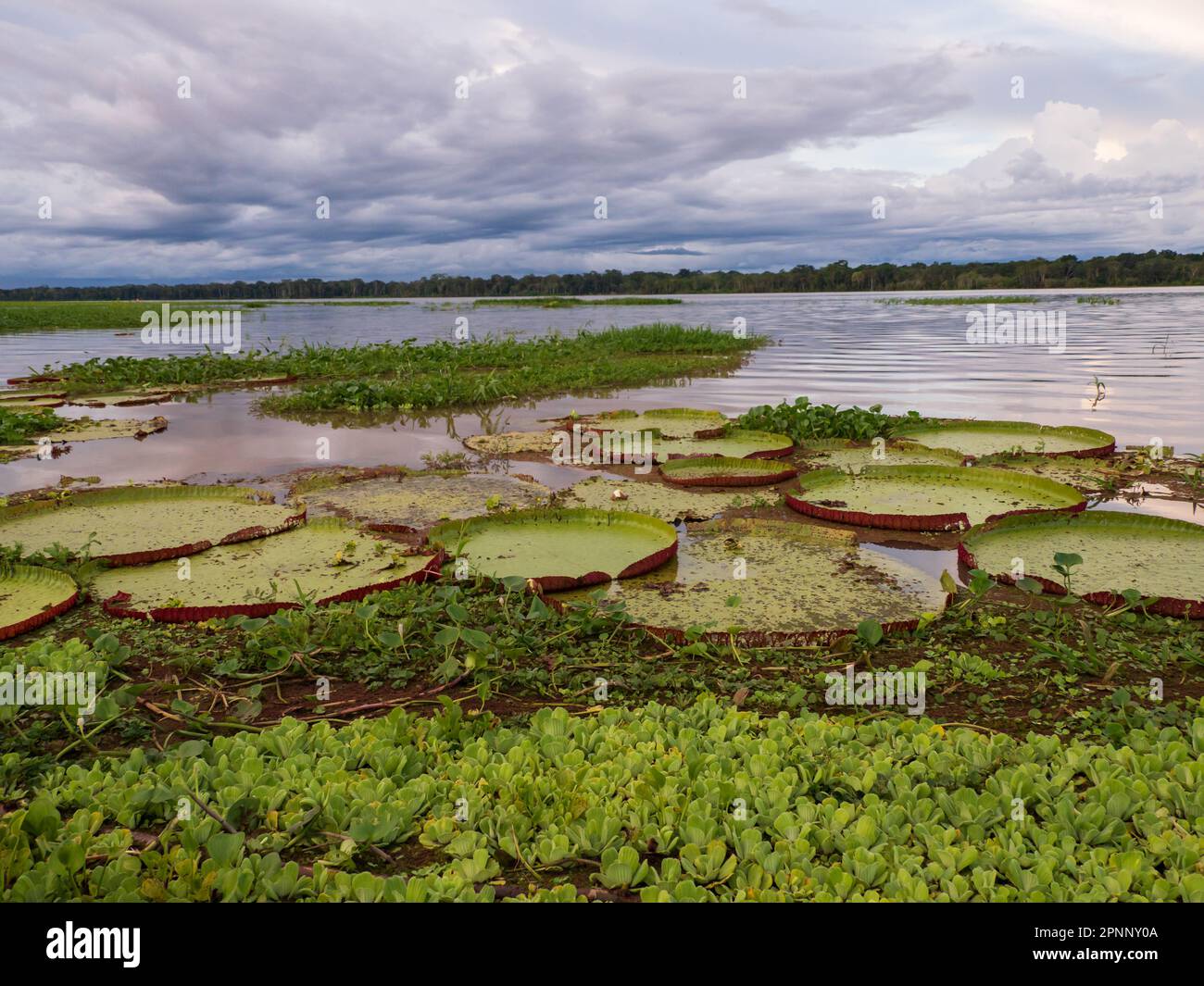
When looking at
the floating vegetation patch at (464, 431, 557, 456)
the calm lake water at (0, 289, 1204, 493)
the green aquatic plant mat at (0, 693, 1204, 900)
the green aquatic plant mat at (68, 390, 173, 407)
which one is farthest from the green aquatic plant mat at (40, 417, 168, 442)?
the green aquatic plant mat at (0, 693, 1204, 900)

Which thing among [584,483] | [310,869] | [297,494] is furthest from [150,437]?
[310,869]

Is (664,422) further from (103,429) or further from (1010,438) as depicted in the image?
(103,429)

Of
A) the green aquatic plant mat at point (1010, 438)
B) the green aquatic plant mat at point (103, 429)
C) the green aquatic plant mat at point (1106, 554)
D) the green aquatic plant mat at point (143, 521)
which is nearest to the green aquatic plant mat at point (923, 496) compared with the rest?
the green aquatic plant mat at point (1106, 554)

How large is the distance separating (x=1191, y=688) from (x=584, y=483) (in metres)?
5.26

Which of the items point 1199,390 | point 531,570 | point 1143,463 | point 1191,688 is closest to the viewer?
point 1191,688

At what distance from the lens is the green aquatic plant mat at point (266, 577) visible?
194 inches

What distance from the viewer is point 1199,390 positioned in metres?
14.1

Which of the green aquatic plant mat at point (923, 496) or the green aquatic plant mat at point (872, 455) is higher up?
the green aquatic plant mat at point (872, 455)

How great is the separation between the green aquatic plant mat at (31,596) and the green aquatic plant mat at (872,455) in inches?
257

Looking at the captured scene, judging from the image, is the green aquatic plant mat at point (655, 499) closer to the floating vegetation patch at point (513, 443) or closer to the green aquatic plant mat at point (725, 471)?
the green aquatic plant mat at point (725, 471)

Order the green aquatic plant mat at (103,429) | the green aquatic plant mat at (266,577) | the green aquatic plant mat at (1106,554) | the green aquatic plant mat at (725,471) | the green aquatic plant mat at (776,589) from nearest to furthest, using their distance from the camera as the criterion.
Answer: the green aquatic plant mat at (776,589) → the green aquatic plant mat at (266,577) → the green aquatic plant mat at (1106,554) → the green aquatic plant mat at (725,471) → the green aquatic plant mat at (103,429)

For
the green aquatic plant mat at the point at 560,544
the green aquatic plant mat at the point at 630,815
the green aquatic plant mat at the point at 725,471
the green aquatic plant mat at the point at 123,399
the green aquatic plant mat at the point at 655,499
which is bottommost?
the green aquatic plant mat at the point at 630,815

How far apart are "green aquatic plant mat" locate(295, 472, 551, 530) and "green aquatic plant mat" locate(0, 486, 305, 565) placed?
56 cm
